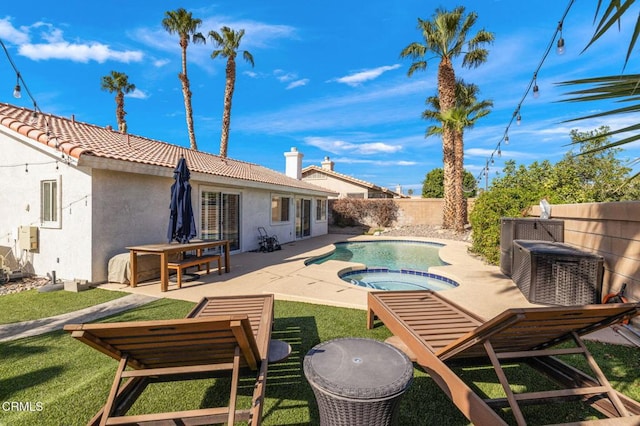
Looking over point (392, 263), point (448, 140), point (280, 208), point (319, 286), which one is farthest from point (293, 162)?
point (319, 286)

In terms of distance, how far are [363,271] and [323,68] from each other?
82.5 ft

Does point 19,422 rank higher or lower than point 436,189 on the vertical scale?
lower

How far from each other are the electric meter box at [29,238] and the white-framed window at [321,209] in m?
15.2

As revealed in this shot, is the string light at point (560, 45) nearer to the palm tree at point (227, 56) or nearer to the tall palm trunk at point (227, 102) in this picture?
the palm tree at point (227, 56)

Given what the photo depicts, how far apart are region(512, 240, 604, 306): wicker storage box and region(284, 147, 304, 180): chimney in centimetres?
1957

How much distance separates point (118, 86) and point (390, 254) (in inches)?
1101

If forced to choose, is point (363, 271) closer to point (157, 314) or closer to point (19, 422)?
point (157, 314)

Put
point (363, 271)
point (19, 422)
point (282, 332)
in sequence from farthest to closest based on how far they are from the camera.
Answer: point (363, 271), point (282, 332), point (19, 422)

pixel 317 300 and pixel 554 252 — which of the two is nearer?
pixel 554 252

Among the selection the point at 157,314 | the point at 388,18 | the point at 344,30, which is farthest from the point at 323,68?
the point at 157,314

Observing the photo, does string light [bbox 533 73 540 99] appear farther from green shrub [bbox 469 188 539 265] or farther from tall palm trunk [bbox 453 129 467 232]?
tall palm trunk [bbox 453 129 467 232]

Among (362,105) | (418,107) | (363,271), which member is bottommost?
(363,271)

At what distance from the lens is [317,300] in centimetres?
657

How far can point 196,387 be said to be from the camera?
347 cm
